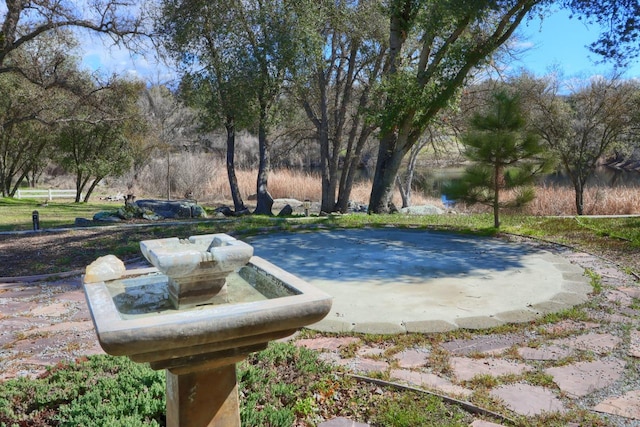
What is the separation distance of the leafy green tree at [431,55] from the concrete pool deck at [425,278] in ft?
9.40

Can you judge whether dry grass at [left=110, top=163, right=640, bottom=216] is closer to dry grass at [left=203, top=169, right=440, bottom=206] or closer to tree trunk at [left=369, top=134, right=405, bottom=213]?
dry grass at [left=203, top=169, right=440, bottom=206]

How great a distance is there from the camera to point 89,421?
2061 millimetres

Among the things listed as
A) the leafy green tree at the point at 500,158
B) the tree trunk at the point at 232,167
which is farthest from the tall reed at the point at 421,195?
the leafy green tree at the point at 500,158

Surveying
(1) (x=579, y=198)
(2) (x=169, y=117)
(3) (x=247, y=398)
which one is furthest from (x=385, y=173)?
(2) (x=169, y=117)

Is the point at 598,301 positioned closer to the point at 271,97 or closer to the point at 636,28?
the point at 636,28

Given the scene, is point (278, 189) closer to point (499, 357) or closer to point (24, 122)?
point (24, 122)

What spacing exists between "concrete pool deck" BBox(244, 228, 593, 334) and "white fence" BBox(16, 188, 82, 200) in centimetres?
1442

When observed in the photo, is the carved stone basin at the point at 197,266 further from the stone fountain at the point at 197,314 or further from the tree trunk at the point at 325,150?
the tree trunk at the point at 325,150

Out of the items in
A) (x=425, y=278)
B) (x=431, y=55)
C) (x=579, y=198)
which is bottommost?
(x=425, y=278)

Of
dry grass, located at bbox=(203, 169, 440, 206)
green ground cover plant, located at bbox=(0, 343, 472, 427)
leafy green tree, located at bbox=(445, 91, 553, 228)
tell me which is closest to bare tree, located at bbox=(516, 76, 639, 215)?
dry grass, located at bbox=(203, 169, 440, 206)

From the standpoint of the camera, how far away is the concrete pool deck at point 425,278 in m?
3.65

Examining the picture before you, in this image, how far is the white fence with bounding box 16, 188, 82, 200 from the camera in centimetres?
1767

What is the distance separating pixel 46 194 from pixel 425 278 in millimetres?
17798

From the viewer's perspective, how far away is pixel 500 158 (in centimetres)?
735
